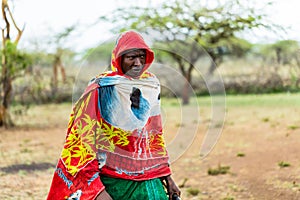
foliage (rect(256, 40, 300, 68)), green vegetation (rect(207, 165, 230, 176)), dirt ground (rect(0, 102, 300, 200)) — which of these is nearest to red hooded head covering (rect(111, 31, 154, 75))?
dirt ground (rect(0, 102, 300, 200))

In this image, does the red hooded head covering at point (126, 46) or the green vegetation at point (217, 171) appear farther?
the green vegetation at point (217, 171)

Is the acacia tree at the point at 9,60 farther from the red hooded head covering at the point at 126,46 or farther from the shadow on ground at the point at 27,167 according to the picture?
the red hooded head covering at the point at 126,46

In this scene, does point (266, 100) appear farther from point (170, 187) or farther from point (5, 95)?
point (170, 187)

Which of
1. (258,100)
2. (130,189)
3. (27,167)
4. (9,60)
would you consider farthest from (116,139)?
(258,100)

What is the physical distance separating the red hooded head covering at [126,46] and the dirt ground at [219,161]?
3.17 feet

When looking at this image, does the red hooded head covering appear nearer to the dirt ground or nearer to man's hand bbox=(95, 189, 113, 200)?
man's hand bbox=(95, 189, 113, 200)

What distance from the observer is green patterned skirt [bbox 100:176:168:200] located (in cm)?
212

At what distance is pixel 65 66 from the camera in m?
24.4

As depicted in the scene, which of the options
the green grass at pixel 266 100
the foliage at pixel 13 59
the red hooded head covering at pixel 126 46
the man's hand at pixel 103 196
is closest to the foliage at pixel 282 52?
the green grass at pixel 266 100

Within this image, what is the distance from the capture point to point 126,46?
2.15m

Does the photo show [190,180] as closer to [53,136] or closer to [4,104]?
Answer: [53,136]

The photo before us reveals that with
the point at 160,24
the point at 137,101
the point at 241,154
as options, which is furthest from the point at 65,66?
the point at 137,101

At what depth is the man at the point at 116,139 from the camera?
2.04 m

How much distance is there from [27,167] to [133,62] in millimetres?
5275
